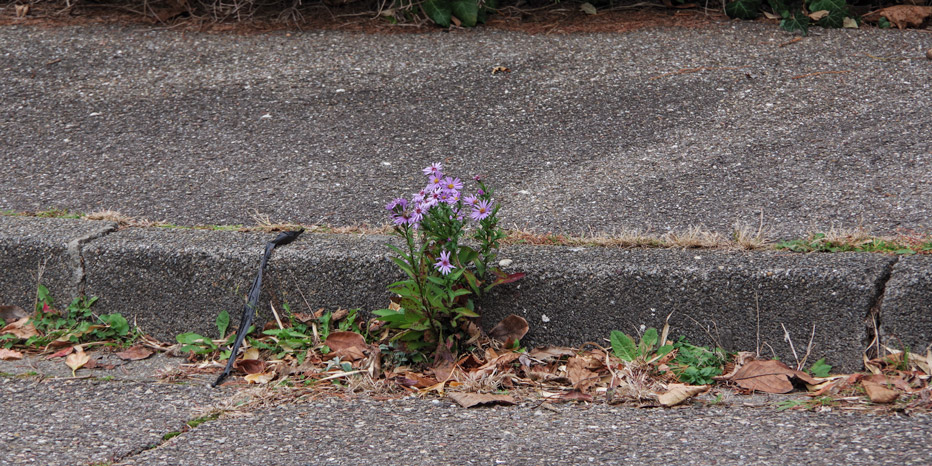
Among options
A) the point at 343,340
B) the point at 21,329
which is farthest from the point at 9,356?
the point at 343,340

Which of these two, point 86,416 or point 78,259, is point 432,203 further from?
point 78,259

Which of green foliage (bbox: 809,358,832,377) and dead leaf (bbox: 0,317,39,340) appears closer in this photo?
green foliage (bbox: 809,358,832,377)

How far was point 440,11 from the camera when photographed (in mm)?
4152

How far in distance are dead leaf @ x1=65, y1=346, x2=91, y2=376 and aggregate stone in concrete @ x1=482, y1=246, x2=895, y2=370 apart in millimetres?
1164

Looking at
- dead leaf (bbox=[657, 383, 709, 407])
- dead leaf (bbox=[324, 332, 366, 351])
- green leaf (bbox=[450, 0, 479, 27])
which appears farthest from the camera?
green leaf (bbox=[450, 0, 479, 27])

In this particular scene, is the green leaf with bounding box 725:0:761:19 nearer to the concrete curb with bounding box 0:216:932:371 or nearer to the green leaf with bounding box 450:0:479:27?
the green leaf with bounding box 450:0:479:27

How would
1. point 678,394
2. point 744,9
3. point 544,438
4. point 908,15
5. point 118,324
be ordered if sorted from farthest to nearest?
point 744,9 → point 908,15 → point 118,324 → point 678,394 → point 544,438

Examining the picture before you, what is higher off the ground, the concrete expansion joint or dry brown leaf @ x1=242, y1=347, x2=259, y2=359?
the concrete expansion joint

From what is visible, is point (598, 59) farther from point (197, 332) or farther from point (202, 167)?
point (197, 332)

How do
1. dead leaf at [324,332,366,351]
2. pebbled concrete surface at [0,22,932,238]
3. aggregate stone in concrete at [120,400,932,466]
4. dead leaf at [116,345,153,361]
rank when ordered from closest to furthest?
aggregate stone in concrete at [120,400,932,466], dead leaf at [324,332,366,351], dead leaf at [116,345,153,361], pebbled concrete surface at [0,22,932,238]

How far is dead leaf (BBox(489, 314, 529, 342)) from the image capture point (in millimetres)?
2223

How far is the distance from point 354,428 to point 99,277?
3.58 ft

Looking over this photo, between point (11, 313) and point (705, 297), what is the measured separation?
2.08 m

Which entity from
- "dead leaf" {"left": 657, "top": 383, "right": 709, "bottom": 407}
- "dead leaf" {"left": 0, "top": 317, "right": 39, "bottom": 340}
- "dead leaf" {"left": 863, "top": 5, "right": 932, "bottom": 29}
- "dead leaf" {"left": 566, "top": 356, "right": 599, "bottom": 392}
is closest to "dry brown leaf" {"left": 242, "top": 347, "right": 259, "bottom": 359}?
"dead leaf" {"left": 0, "top": 317, "right": 39, "bottom": 340}
